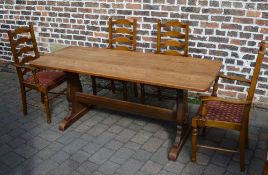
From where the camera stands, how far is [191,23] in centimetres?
373

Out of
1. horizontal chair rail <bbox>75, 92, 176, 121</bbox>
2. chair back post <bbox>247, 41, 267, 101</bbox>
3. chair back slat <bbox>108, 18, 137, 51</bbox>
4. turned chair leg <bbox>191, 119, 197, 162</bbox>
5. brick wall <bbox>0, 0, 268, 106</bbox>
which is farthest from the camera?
chair back slat <bbox>108, 18, 137, 51</bbox>

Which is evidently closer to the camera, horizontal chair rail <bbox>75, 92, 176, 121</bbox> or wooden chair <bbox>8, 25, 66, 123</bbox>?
horizontal chair rail <bbox>75, 92, 176, 121</bbox>

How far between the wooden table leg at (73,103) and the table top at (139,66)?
28cm

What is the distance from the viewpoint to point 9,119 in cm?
375

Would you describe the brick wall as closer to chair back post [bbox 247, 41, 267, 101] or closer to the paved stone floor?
the paved stone floor

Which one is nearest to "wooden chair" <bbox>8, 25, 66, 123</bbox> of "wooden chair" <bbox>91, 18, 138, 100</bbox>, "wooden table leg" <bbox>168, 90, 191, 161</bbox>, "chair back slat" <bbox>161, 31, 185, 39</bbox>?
"wooden chair" <bbox>91, 18, 138, 100</bbox>

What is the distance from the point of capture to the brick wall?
3.47m

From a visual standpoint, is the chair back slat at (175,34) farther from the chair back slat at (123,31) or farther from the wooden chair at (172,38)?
the chair back slat at (123,31)

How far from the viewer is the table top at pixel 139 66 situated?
2615mm

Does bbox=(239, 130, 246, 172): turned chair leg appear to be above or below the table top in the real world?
below

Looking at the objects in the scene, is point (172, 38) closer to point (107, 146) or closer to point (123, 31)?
point (123, 31)

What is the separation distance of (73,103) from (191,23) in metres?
1.70

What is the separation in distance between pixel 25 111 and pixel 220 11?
2.62m

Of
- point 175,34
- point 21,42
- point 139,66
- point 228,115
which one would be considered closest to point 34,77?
point 21,42
